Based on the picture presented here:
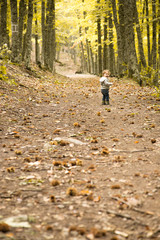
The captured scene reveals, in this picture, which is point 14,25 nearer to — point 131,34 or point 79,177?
point 131,34

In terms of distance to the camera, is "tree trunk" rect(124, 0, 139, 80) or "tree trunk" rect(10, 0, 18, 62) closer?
"tree trunk" rect(10, 0, 18, 62)

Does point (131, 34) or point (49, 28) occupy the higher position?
point (49, 28)

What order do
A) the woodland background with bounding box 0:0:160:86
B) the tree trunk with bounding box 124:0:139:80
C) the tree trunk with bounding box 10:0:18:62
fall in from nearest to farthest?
the tree trunk with bounding box 10:0:18:62 < the woodland background with bounding box 0:0:160:86 < the tree trunk with bounding box 124:0:139:80

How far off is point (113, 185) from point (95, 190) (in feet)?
0.79

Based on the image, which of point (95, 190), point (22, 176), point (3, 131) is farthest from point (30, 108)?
point (95, 190)

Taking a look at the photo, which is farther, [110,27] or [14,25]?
[110,27]

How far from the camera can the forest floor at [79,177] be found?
211 cm

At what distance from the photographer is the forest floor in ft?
6.92

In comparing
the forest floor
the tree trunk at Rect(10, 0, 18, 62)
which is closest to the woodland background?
the tree trunk at Rect(10, 0, 18, 62)

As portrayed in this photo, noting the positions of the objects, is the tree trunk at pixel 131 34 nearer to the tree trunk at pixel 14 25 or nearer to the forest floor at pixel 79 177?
the tree trunk at pixel 14 25

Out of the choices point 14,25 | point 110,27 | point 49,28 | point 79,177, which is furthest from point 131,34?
point 79,177

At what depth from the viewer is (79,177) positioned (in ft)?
10.6

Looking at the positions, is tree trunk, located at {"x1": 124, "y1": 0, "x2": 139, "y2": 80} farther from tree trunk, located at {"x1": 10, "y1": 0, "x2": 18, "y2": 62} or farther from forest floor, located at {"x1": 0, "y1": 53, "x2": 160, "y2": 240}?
forest floor, located at {"x1": 0, "y1": 53, "x2": 160, "y2": 240}

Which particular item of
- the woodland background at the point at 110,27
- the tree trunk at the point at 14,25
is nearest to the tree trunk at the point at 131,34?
the woodland background at the point at 110,27
